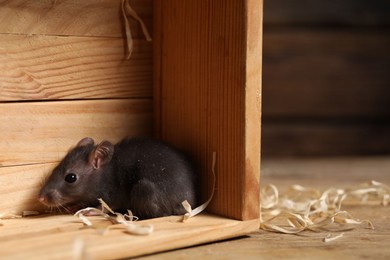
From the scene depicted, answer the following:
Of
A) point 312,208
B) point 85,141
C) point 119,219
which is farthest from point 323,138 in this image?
point 119,219

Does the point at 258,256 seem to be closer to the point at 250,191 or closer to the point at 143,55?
the point at 250,191

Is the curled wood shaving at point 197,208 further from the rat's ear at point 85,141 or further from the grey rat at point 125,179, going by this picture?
the rat's ear at point 85,141

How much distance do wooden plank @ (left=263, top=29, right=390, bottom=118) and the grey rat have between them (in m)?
2.24

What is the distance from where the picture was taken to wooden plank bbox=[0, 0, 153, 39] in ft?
6.05

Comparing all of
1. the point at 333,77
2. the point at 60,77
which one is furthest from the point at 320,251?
the point at 333,77

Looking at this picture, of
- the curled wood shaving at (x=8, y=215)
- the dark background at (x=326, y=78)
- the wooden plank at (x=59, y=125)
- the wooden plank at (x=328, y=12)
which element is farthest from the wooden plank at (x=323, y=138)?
the curled wood shaving at (x=8, y=215)

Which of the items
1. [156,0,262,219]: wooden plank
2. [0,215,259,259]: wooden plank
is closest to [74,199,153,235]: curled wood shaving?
[0,215,259,259]: wooden plank

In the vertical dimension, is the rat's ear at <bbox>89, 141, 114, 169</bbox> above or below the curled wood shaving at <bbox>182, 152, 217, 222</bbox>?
above

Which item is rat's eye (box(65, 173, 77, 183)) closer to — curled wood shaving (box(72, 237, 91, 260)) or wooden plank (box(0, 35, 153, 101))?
wooden plank (box(0, 35, 153, 101))

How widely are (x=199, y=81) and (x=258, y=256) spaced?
577 millimetres

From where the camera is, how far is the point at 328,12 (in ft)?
13.1

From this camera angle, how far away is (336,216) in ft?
6.95

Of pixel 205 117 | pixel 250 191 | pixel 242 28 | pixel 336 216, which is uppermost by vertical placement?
pixel 242 28

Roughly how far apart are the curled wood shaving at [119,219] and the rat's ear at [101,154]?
12 cm
